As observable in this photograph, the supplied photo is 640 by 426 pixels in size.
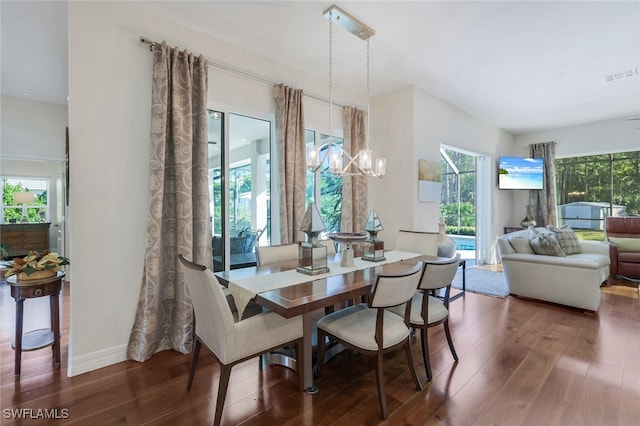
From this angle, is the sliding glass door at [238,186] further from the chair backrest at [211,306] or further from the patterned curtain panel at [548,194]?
the patterned curtain panel at [548,194]

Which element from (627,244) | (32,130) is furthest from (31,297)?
(627,244)

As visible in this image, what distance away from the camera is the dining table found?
1680mm

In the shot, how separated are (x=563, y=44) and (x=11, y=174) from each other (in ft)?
32.6

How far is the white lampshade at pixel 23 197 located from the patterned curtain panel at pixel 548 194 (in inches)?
437

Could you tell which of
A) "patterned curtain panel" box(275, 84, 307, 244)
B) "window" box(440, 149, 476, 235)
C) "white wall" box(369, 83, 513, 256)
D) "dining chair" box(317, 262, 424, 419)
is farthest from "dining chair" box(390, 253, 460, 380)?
"window" box(440, 149, 476, 235)

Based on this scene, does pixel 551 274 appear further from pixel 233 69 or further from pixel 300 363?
pixel 233 69

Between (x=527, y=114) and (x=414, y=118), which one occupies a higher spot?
(x=527, y=114)

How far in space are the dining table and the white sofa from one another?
2.27 metres

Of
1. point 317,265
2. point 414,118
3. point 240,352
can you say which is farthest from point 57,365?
point 414,118

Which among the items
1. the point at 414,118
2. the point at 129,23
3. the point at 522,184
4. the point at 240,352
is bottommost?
the point at 240,352

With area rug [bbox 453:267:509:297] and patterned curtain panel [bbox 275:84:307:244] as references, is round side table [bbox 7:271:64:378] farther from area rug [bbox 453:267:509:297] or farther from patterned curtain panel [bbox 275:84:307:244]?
area rug [bbox 453:267:509:297]

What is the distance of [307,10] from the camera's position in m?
2.47

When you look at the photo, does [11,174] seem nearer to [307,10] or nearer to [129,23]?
[129,23]

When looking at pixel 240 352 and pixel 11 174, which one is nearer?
pixel 240 352
